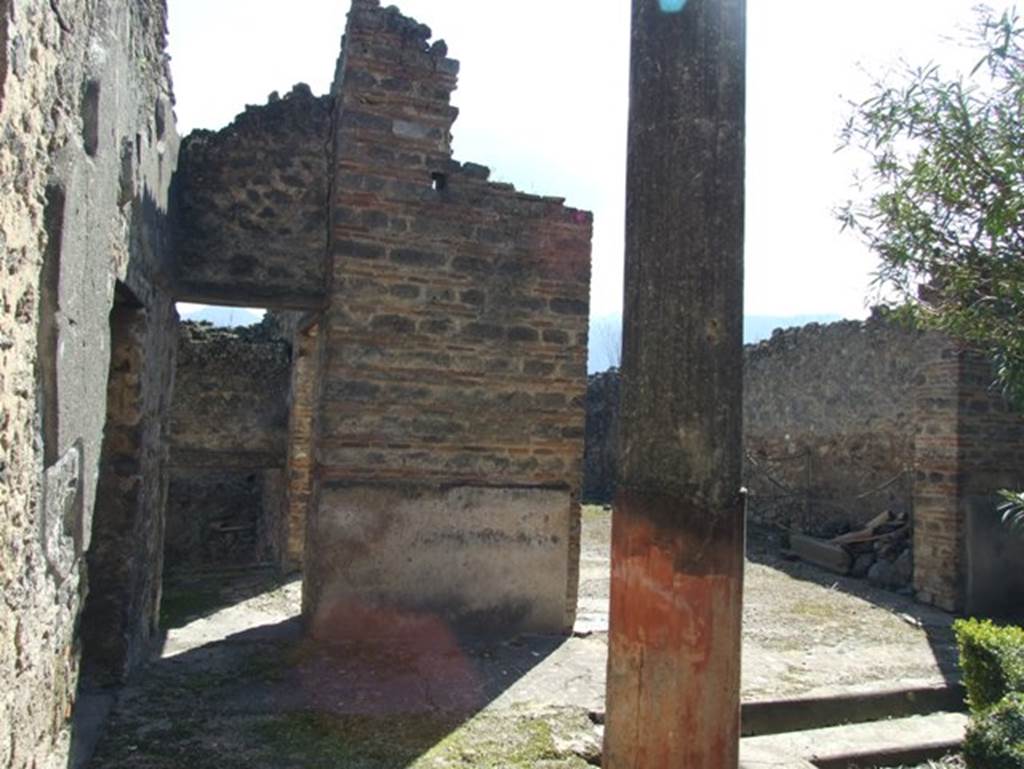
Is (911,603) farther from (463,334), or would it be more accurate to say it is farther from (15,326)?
(15,326)

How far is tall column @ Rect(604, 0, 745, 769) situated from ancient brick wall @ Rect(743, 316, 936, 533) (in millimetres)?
8434

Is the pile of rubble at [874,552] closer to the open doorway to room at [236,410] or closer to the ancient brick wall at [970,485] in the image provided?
the ancient brick wall at [970,485]

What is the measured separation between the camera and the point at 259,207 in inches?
260

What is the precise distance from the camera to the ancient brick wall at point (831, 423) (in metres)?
11.6

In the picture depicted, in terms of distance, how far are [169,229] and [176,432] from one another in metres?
4.68

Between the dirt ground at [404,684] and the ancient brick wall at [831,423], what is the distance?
13.7ft

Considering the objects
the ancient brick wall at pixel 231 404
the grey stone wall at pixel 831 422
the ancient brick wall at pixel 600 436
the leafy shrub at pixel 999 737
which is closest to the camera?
the leafy shrub at pixel 999 737

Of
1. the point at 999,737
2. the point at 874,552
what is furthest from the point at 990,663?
the point at 874,552

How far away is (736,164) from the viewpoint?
2926mm

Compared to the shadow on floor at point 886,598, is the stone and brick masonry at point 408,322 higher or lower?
higher

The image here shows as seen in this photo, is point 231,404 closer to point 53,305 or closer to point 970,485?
point 53,305

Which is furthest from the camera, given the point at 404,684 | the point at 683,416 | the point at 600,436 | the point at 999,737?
the point at 600,436

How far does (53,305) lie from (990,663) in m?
4.85

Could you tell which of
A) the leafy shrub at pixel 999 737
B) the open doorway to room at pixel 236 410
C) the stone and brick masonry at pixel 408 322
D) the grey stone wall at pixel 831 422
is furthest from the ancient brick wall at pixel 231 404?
the leafy shrub at pixel 999 737
